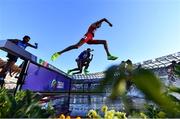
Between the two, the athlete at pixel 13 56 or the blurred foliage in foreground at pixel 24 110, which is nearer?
the blurred foliage in foreground at pixel 24 110

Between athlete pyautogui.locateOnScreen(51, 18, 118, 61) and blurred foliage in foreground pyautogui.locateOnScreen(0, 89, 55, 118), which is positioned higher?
athlete pyautogui.locateOnScreen(51, 18, 118, 61)

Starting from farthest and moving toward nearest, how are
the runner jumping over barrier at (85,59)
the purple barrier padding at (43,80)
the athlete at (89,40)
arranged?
the runner jumping over barrier at (85,59) < the athlete at (89,40) < the purple barrier padding at (43,80)

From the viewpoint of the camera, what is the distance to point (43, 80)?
849cm

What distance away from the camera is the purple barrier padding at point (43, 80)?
7660 mm

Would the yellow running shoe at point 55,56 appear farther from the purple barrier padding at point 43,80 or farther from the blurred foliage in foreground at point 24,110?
the blurred foliage in foreground at point 24,110

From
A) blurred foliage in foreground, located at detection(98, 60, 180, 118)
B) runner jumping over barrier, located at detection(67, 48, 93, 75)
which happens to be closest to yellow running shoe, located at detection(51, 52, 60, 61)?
runner jumping over barrier, located at detection(67, 48, 93, 75)

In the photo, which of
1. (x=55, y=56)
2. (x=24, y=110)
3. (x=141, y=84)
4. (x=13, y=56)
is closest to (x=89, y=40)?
(x=55, y=56)

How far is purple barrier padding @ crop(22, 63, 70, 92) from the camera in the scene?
7.66 metres

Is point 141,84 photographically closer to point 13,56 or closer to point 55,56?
point 13,56

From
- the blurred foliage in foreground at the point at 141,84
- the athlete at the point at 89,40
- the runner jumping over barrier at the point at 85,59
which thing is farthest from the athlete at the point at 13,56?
the blurred foliage in foreground at the point at 141,84

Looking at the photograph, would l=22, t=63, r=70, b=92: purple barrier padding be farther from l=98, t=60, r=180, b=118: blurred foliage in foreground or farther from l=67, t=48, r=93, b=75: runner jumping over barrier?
l=98, t=60, r=180, b=118: blurred foliage in foreground

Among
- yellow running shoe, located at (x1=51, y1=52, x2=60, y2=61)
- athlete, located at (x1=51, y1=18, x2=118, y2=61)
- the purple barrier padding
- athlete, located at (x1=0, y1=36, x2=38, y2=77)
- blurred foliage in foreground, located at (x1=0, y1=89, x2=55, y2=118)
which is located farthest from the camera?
yellow running shoe, located at (x1=51, y1=52, x2=60, y2=61)

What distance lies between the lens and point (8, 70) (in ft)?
28.9

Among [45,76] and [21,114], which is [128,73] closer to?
[21,114]
